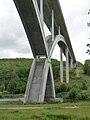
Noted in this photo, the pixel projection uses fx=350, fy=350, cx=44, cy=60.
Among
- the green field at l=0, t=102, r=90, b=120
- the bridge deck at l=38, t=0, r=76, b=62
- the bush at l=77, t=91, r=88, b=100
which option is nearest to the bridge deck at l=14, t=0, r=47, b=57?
the bridge deck at l=38, t=0, r=76, b=62

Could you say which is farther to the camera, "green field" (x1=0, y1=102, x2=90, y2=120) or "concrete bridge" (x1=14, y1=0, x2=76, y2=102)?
"concrete bridge" (x1=14, y1=0, x2=76, y2=102)

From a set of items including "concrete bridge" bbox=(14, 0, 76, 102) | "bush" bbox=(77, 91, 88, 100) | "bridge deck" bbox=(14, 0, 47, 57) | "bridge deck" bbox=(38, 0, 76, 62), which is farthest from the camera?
"bridge deck" bbox=(38, 0, 76, 62)

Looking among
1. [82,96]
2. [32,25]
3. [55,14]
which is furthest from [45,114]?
[55,14]

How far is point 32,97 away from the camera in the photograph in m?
46.7

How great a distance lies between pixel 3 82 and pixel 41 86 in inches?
2072

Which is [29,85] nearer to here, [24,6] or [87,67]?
[24,6]

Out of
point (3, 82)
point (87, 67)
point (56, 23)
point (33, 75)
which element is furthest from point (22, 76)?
point (33, 75)

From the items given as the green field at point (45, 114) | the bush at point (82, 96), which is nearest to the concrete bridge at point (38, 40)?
the bush at point (82, 96)

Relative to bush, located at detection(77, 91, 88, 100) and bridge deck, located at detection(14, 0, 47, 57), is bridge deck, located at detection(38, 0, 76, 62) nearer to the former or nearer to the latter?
bridge deck, located at detection(14, 0, 47, 57)

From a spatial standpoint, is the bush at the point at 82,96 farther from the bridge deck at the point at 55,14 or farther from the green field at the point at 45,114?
the green field at the point at 45,114

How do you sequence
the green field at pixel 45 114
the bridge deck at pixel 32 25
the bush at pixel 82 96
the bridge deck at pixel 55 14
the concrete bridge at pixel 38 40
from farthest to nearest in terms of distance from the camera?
the bridge deck at pixel 55 14, the bush at pixel 82 96, the concrete bridge at pixel 38 40, the bridge deck at pixel 32 25, the green field at pixel 45 114

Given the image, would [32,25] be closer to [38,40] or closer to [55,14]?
[38,40]

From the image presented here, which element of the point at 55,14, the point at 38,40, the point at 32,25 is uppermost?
the point at 55,14

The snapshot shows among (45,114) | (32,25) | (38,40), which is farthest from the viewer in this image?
(38,40)
